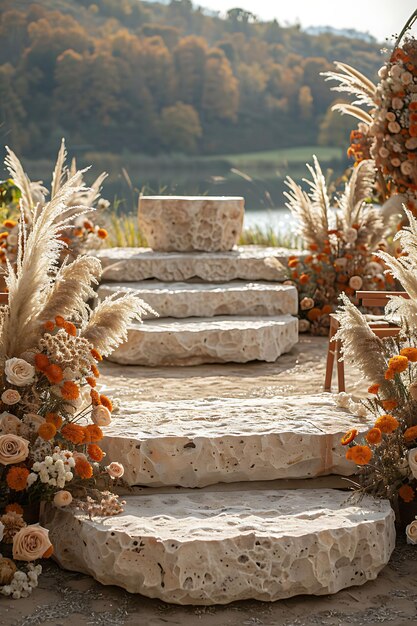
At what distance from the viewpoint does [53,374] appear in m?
3.16

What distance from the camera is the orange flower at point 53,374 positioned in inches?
124

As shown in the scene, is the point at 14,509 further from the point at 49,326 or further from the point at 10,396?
the point at 49,326

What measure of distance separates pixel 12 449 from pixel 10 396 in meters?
0.20

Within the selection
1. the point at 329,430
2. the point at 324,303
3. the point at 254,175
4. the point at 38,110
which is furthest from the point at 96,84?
the point at 329,430

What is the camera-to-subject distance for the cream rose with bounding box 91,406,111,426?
3316 mm

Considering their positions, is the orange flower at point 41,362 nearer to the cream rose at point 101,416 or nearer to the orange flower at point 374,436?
the cream rose at point 101,416

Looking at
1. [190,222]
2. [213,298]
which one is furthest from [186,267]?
[213,298]

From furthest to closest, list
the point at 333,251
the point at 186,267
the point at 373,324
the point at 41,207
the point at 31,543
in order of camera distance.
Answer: the point at 333,251
the point at 186,267
the point at 41,207
the point at 373,324
the point at 31,543

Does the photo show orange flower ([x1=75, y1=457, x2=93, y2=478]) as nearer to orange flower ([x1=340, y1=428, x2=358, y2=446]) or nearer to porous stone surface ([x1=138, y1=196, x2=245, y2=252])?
orange flower ([x1=340, y1=428, x2=358, y2=446])

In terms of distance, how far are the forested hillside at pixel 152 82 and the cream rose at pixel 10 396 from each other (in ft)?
50.7

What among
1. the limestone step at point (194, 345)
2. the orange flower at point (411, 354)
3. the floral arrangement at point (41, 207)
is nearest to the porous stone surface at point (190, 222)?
the floral arrangement at point (41, 207)

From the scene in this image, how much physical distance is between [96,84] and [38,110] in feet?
5.29

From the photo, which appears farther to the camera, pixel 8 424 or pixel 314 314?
pixel 314 314

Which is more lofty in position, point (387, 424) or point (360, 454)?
point (387, 424)
